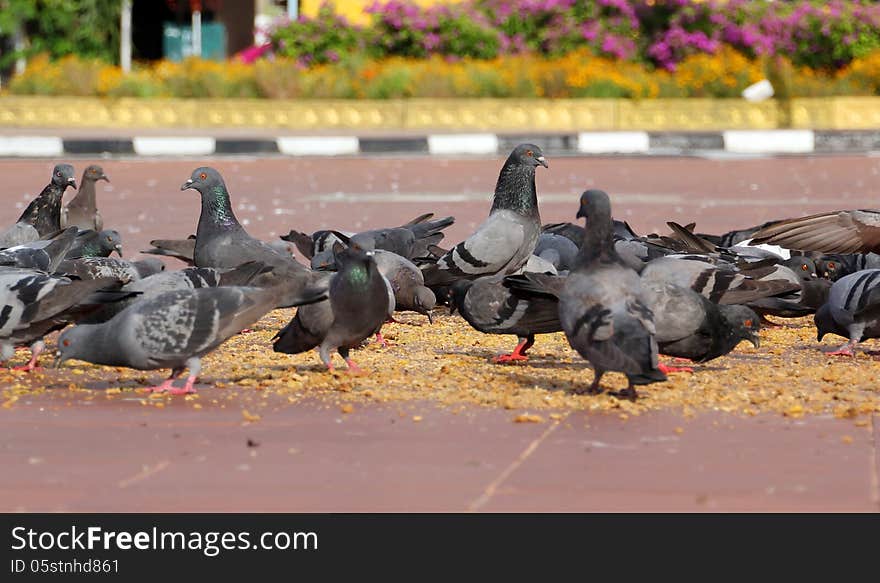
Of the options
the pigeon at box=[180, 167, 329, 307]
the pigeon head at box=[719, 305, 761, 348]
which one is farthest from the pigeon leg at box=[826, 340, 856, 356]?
the pigeon at box=[180, 167, 329, 307]

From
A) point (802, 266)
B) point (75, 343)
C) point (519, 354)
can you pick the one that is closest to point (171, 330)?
point (75, 343)

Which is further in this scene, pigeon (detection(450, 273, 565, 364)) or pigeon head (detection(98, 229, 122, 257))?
pigeon head (detection(98, 229, 122, 257))

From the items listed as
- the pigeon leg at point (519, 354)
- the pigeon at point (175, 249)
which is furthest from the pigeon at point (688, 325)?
the pigeon at point (175, 249)

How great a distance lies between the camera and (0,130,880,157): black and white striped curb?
21000 millimetres

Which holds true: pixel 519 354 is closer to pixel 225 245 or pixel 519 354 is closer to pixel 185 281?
pixel 185 281

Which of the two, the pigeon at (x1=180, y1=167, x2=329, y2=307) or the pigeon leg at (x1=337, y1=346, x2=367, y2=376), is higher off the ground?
the pigeon at (x1=180, y1=167, x2=329, y2=307)

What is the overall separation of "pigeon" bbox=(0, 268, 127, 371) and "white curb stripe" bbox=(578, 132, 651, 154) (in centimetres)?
1520

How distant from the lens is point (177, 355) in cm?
618

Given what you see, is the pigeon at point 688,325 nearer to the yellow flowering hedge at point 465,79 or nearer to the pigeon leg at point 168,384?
the pigeon leg at point 168,384

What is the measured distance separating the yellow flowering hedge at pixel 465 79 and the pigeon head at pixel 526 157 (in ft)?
53.5

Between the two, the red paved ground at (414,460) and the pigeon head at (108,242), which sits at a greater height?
the pigeon head at (108,242)

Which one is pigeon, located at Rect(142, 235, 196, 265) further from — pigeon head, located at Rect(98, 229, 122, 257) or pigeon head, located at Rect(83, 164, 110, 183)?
pigeon head, located at Rect(83, 164, 110, 183)

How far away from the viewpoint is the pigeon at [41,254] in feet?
24.8

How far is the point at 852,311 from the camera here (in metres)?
7.31
